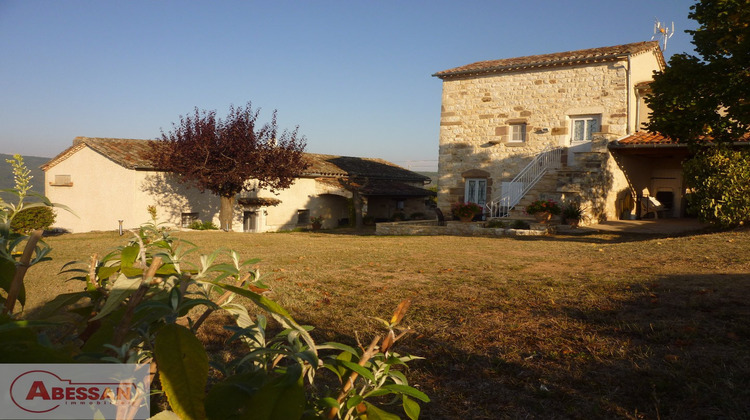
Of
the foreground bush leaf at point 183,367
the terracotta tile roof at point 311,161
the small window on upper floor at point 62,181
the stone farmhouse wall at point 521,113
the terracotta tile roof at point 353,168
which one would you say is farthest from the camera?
the terracotta tile roof at point 353,168

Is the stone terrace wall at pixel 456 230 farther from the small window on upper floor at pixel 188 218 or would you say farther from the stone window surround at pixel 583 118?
the small window on upper floor at pixel 188 218

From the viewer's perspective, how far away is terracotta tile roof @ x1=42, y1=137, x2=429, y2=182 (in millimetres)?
22828

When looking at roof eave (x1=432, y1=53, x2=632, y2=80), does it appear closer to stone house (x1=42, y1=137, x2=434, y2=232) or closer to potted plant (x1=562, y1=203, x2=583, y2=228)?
potted plant (x1=562, y1=203, x2=583, y2=228)

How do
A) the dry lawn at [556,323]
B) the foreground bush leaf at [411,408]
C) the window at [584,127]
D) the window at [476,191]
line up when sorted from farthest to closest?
1. the window at [476,191]
2. the window at [584,127]
3. the dry lawn at [556,323]
4. the foreground bush leaf at [411,408]

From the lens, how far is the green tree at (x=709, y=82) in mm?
10906

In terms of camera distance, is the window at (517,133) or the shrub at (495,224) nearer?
the shrub at (495,224)

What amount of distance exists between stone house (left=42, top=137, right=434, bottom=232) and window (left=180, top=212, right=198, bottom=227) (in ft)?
0.15

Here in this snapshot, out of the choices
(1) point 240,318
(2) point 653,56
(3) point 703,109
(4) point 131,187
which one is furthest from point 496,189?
(1) point 240,318

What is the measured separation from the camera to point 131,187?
22328 millimetres

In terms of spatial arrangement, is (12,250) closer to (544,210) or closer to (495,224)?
(544,210)

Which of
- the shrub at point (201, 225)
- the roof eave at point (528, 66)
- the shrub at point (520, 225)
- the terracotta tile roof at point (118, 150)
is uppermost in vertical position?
the roof eave at point (528, 66)

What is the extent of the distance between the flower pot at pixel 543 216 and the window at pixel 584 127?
4.57m

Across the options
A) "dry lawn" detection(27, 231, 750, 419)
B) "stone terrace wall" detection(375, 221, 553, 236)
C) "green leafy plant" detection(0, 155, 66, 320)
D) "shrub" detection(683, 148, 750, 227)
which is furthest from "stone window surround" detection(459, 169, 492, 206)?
"green leafy plant" detection(0, 155, 66, 320)

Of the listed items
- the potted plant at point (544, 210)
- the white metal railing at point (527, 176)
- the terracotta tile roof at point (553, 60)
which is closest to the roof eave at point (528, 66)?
the terracotta tile roof at point (553, 60)
